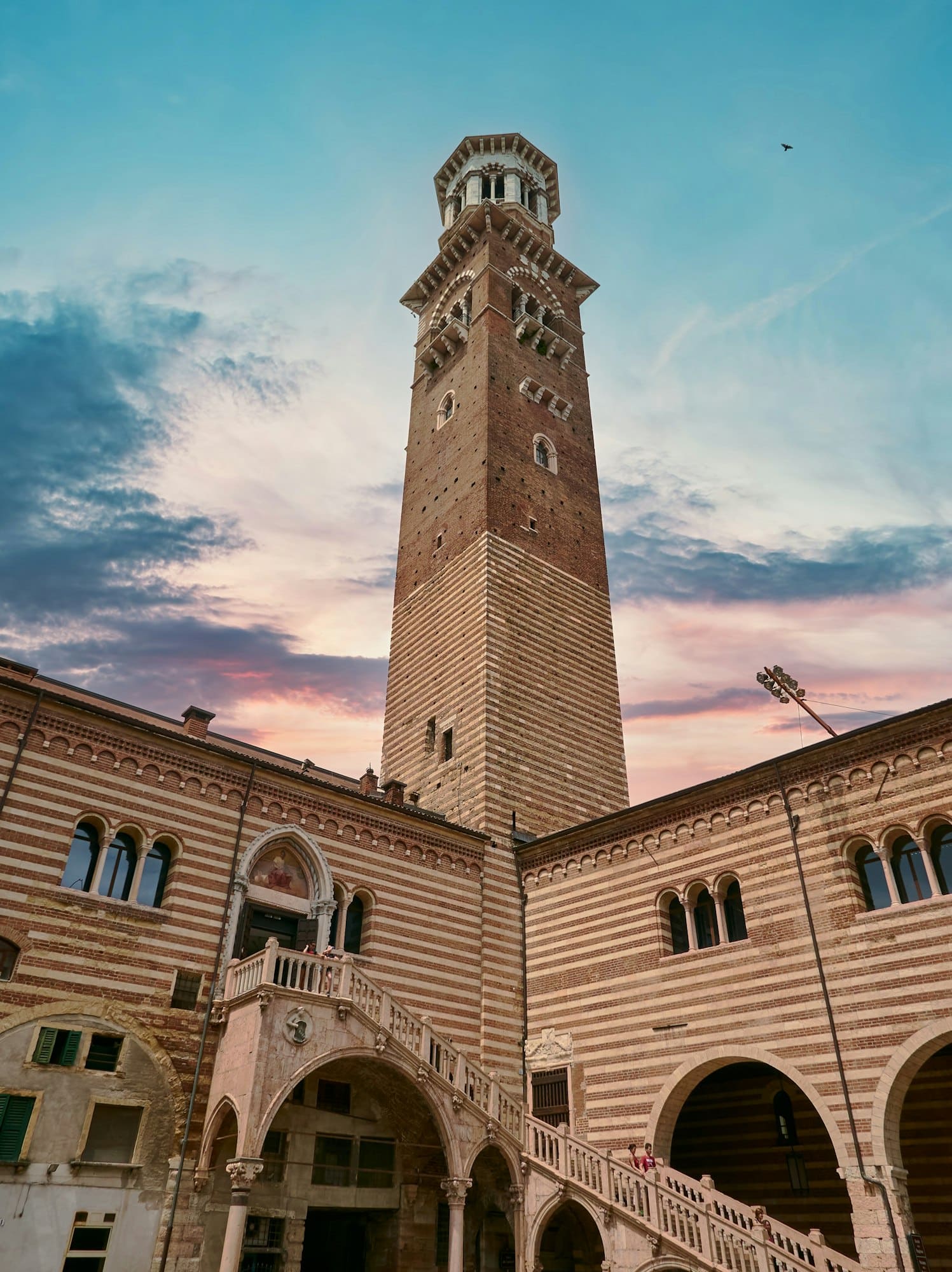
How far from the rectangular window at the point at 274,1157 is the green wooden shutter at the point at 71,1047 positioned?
369cm

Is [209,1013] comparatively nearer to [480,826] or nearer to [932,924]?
[480,826]

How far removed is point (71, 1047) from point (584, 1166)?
9.04 meters

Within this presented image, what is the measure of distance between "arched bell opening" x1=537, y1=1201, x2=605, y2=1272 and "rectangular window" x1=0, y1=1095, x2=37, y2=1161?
30.2 feet

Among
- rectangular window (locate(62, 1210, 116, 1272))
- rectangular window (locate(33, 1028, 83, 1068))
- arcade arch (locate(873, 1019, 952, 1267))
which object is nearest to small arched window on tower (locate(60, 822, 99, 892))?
rectangular window (locate(33, 1028, 83, 1068))

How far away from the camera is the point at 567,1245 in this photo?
1798 centimetres

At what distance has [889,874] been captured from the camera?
53.2 ft

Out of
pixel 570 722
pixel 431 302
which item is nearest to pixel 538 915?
pixel 570 722

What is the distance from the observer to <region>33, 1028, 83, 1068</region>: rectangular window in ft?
47.0

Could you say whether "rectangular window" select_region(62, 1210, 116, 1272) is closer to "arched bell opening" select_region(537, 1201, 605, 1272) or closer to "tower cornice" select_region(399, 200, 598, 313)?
"arched bell opening" select_region(537, 1201, 605, 1272)

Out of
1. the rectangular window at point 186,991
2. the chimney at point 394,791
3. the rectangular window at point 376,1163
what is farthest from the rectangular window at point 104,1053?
the chimney at point 394,791

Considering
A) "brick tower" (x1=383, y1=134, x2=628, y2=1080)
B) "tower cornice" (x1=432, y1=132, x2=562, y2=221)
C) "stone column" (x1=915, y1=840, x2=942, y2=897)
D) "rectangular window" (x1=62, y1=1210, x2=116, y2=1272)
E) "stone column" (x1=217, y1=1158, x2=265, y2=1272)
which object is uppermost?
"tower cornice" (x1=432, y1=132, x2=562, y2=221)

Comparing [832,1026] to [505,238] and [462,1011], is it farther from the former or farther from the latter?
[505,238]

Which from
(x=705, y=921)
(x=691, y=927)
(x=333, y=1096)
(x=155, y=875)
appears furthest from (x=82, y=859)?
(x=705, y=921)

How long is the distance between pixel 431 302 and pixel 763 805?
28.7 meters
